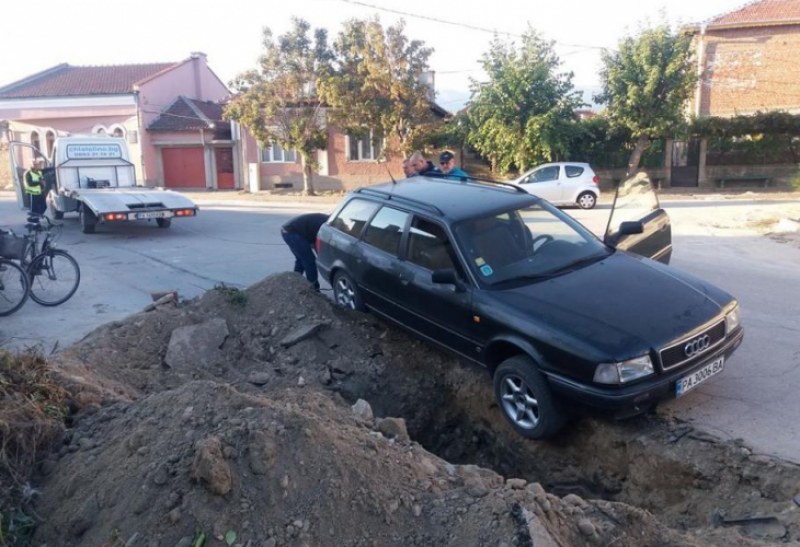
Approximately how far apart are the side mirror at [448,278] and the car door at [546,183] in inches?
624

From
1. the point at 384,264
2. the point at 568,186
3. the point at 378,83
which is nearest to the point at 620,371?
the point at 384,264

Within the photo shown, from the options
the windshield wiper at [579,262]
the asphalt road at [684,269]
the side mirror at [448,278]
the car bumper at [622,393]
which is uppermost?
the windshield wiper at [579,262]

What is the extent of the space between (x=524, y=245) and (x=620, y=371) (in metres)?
1.71

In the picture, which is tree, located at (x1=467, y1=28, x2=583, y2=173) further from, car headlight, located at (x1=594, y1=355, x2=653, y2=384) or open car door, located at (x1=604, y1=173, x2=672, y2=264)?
car headlight, located at (x1=594, y1=355, x2=653, y2=384)

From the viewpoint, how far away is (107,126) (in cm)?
3503

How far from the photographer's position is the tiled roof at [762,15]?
30578 mm

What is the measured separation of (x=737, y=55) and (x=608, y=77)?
9.35 m

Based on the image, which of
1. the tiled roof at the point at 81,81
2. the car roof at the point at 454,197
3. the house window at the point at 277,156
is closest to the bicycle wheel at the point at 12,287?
the car roof at the point at 454,197

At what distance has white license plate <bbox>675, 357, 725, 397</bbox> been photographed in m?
4.63

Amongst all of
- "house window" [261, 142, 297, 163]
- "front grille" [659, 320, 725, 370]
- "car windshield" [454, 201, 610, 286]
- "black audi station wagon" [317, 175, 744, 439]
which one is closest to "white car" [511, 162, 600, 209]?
"black audi station wagon" [317, 175, 744, 439]

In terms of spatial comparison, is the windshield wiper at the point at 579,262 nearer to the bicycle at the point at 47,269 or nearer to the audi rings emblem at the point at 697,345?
the audi rings emblem at the point at 697,345

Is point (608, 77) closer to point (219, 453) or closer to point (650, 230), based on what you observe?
point (650, 230)

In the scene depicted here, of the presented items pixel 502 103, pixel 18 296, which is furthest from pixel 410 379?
pixel 502 103

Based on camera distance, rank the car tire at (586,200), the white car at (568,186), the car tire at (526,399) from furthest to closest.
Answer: the car tire at (586,200) → the white car at (568,186) → the car tire at (526,399)
